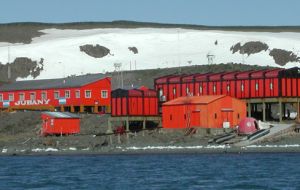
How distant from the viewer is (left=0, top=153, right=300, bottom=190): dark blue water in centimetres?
4862

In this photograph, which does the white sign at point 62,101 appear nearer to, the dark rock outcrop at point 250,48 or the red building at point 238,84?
the red building at point 238,84

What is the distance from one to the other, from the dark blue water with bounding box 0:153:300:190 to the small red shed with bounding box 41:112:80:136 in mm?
16109

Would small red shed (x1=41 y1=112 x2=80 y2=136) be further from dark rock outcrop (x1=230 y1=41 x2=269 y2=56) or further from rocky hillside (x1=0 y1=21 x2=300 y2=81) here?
dark rock outcrop (x1=230 y1=41 x2=269 y2=56)

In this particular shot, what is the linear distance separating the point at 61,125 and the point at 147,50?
54.9 m

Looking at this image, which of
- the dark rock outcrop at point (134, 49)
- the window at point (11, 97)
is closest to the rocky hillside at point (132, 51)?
the dark rock outcrop at point (134, 49)

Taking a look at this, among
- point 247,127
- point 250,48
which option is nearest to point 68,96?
point 247,127

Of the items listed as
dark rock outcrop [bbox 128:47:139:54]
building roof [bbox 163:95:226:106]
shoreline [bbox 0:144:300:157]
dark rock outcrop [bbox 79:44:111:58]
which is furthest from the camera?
dark rock outcrop [bbox 128:47:139:54]

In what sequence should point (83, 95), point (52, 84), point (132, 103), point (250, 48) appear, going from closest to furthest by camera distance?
point (132, 103) → point (83, 95) → point (52, 84) → point (250, 48)

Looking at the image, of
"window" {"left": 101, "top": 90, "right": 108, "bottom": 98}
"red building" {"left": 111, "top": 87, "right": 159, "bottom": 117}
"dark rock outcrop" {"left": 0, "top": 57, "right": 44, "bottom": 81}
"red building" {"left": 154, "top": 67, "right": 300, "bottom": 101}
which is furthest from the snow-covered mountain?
"red building" {"left": 111, "top": 87, "right": 159, "bottom": 117}

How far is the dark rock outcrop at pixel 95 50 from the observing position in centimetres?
13725

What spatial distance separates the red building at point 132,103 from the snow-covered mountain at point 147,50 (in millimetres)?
33541

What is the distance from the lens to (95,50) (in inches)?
5448

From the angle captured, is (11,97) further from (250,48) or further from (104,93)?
(250,48)

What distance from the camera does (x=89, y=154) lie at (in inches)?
3007
